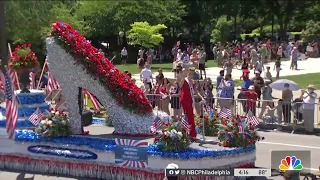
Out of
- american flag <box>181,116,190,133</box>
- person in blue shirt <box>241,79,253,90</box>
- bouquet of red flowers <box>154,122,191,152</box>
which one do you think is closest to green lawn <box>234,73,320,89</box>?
person in blue shirt <box>241,79,253,90</box>

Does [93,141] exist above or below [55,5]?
below

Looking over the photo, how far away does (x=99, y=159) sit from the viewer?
12680 millimetres

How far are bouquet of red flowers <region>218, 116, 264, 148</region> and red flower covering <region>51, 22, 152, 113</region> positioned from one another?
6.27 ft

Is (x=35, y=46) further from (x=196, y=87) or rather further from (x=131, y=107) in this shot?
(x=131, y=107)

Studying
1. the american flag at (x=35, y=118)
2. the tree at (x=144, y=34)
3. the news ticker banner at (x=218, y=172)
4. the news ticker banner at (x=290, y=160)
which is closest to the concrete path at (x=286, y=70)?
the tree at (x=144, y=34)

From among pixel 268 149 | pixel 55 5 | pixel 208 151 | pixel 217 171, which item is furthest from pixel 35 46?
pixel 217 171

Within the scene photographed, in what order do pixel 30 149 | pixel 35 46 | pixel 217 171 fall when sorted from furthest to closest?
pixel 35 46
pixel 30 149
pixel 217 171

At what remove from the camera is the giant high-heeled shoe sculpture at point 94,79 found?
13023 mm

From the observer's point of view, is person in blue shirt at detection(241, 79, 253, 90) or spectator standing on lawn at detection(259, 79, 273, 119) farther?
person in blue shirt at detection(241, 79, 253, 90)

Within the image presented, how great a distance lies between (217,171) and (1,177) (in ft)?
25.3

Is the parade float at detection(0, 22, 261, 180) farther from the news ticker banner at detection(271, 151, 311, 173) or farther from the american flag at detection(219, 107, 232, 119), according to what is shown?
the news ticker banner at detection(271, 151, 311, 173)

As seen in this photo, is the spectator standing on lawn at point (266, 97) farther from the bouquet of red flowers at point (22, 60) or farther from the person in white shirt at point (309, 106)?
the bouquet of red flowers at point (22, 60)

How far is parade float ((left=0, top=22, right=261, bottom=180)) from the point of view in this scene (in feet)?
39.3

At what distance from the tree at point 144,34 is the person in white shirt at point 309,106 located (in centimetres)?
2350
